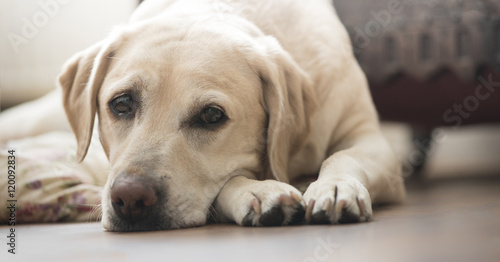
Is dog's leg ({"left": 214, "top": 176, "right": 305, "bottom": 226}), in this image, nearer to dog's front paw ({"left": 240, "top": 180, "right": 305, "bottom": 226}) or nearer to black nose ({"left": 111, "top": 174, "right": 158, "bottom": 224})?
dog's front paw ({"left": 240, "top": 180, "right": 305, "bottom": 226})

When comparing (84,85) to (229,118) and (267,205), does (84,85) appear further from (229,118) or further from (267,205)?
(267,205)

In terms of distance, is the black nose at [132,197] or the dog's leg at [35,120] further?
the dog's leg at [35,120]

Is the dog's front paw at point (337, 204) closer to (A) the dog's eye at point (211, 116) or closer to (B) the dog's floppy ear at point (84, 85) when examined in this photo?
(A) the dog's eye at point (211, 116)

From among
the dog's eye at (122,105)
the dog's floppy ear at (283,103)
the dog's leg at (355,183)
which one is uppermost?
the dog's eye at (122,105)

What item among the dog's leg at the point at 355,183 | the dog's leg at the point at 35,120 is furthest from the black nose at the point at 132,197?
the dog's leg at the point at 35,120

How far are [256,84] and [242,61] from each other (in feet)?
0.33

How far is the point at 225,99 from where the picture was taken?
1960mm

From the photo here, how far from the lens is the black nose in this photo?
1.66 meters

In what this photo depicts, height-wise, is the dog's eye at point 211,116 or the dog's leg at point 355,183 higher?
the dog's eye at point 211,116

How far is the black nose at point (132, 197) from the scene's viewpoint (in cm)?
166

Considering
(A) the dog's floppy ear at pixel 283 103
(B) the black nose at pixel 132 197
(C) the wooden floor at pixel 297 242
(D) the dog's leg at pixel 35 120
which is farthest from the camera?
(D) the dog's leg at pixel 35 120

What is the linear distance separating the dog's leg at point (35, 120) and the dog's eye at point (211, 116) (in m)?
2.00

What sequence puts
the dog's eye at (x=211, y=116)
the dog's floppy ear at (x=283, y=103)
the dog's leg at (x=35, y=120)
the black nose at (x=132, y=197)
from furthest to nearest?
the dog's leg at (x=35, y=120) → the dog's floppy ear at (x=283, y=103) → the dog's eye at (x=211, y=116) → the black nose at (x=132, y=197)

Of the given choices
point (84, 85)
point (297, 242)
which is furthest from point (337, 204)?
point (84, 85)
